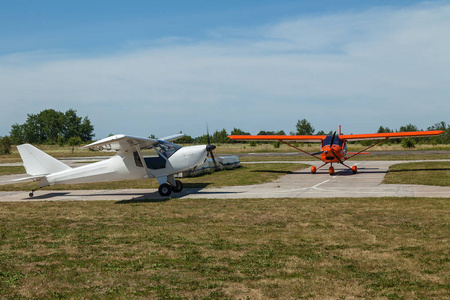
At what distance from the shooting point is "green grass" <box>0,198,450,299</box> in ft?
20.5

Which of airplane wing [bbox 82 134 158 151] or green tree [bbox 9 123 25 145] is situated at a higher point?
green tree [bbox 9 123 25 145]

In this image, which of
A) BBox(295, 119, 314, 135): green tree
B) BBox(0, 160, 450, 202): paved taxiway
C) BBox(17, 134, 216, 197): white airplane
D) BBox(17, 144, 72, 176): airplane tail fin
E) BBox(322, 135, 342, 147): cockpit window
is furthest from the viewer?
BBox(295, 119, 314, 135): green tree

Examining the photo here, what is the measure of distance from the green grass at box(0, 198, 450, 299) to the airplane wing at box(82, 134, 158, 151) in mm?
3141

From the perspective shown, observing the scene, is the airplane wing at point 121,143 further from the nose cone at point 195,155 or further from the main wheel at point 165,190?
the main wheel at point 165,190

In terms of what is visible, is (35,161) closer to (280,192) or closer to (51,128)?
(280,192)

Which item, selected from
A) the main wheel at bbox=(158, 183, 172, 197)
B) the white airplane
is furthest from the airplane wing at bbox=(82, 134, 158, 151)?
the main wheel at bbox=(158, 183, 172, 197)

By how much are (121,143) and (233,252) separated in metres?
10.2

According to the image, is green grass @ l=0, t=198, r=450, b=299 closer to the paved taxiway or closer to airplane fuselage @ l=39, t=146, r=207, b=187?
the paved taxiway

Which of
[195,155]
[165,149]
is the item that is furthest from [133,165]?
[195,155]

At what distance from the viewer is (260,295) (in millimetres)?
5930

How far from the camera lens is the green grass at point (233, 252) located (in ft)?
20.5

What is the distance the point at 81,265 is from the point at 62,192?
13749 millimetres

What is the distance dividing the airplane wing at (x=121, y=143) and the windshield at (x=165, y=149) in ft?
0.92

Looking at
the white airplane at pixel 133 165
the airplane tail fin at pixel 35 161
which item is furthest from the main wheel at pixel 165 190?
the airplane tail fin at pixel 35 161
